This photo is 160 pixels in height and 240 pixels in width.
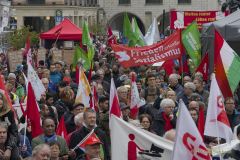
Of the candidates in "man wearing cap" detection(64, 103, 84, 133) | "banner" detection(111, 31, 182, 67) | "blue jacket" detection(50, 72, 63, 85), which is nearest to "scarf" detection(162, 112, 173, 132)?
"man wearing cap" detection(64, 103, 84, 133)

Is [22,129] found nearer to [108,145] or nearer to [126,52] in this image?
[108,145]

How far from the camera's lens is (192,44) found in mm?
18578

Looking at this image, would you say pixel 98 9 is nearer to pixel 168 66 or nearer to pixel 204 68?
pixel 168 66

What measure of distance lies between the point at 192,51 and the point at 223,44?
5180mm

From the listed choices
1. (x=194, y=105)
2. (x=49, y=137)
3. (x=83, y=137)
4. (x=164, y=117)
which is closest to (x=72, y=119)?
(x=164, y=117)

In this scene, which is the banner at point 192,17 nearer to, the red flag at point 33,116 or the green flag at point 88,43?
the green flag at point 88,43

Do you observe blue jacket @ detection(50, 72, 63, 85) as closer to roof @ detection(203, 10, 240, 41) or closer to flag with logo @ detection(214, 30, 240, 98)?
roof @ detection(203, 10, 240, 41)

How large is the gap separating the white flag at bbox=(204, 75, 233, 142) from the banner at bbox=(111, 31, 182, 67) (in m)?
7.72

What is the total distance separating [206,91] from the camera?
1565cm

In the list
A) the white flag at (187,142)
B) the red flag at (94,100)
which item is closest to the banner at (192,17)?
the red flag at (94,100)

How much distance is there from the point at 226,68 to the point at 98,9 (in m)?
65.9

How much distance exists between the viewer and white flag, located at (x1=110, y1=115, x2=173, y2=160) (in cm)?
956

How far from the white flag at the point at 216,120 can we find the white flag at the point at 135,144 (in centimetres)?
91

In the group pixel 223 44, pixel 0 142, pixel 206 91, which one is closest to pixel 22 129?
pixel 0 142
